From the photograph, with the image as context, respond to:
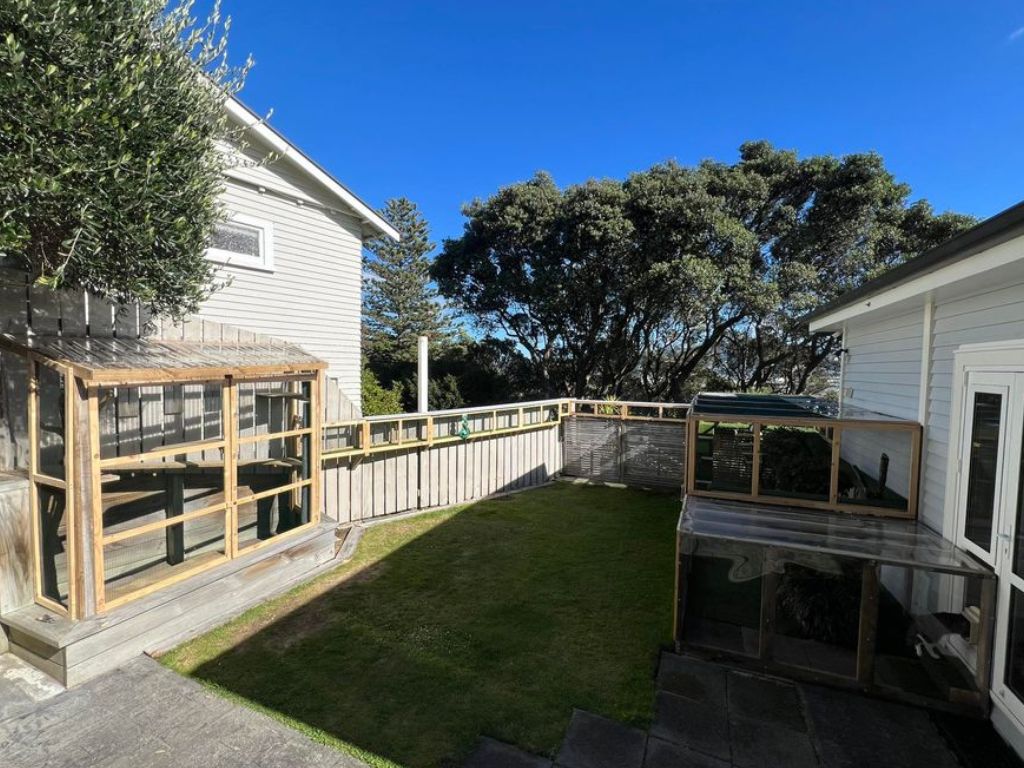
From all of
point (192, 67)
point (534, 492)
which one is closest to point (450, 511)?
point (534, 492)

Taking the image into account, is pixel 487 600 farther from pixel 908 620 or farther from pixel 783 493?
pixel 908 620

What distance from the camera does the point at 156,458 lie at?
3.65m

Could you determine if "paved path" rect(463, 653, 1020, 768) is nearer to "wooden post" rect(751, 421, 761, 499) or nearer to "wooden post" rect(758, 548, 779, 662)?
"wooden post" rect(758, 548, 779, 662)

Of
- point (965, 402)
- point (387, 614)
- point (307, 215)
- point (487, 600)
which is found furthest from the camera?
point (307, 215)

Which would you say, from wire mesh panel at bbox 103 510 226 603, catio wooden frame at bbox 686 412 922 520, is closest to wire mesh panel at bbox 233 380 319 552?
wire mesh panel at bbox 103 510 226 603

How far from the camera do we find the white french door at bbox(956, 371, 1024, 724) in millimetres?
2701

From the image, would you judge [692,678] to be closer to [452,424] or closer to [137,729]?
[137,729]

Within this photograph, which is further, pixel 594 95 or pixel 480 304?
pixel 480 304

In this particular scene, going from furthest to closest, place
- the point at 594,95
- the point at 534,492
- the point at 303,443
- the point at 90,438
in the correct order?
the point at 594,95 → the point at 534,492 → the point at 303,443 → the point at 90,438

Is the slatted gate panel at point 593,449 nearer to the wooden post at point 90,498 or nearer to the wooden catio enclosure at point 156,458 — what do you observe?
the wooden catio enclosure at point 156,458

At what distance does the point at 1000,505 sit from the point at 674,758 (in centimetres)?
255

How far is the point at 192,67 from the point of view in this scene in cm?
376

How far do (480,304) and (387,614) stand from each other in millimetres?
14651

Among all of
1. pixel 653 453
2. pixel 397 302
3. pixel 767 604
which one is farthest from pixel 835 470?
pixel 397 302
